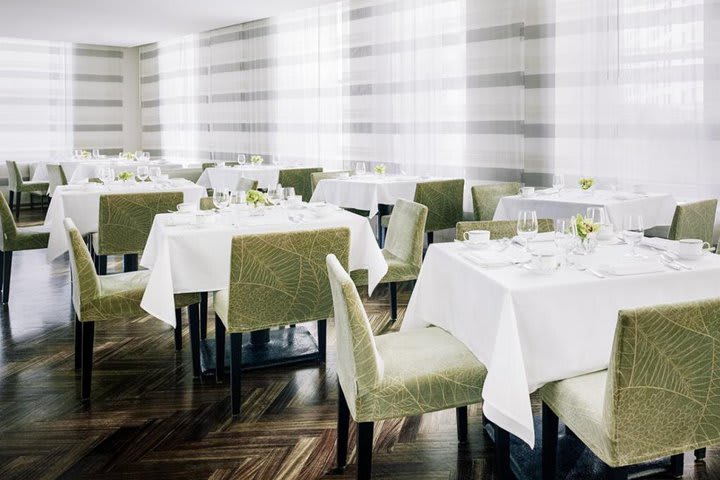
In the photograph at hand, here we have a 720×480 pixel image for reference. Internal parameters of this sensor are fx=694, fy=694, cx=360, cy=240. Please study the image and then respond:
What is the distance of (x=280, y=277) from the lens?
3111 mm

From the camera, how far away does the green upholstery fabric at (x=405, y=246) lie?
408 centimetres

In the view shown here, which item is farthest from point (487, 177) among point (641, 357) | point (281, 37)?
point (641, 357)

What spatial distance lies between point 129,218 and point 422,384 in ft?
9.50

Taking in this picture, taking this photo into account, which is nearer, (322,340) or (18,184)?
(322,340)

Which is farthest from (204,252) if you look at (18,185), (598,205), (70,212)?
(18,185)

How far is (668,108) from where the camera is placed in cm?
545

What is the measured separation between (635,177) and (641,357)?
4328 mm

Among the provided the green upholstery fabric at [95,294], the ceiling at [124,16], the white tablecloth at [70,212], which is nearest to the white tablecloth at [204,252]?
the green upholstery fabric at [95,294]

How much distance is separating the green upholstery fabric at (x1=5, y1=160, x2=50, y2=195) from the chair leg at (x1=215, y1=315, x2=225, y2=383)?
8.12 metres

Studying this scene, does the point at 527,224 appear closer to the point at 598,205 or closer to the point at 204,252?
the point at 204,252

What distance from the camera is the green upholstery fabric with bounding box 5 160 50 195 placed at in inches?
408

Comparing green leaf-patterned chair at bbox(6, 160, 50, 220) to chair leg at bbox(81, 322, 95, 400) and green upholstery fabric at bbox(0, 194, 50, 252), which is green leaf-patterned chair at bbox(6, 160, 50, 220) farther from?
chair leg at bbox(81, 322, 95, 400)

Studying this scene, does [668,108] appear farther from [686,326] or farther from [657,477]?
[686,326]

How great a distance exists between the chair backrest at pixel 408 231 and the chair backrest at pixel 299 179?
3333 mm
